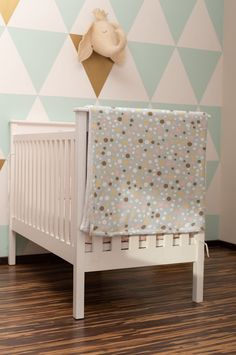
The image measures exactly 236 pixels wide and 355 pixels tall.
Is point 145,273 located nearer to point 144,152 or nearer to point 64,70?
point 144,152

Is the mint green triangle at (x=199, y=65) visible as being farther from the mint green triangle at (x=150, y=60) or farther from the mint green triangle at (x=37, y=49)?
the mint green triangle at (x=37, y=49)

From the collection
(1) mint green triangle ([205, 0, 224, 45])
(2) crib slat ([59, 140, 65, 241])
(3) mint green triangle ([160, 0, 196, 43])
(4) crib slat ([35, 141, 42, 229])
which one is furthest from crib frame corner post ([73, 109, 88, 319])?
(1) mint green triangle ([205, 0, 224, 45])

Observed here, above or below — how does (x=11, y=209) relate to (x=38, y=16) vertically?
below

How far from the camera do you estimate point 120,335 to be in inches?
60.7

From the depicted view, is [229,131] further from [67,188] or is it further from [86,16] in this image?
[67,188]

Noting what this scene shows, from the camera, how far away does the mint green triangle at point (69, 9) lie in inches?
103

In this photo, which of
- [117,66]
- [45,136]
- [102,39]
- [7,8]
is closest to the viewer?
[45,136]

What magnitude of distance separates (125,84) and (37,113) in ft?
1.80

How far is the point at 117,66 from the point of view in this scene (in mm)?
2795

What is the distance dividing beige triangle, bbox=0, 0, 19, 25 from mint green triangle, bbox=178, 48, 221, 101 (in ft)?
3.32

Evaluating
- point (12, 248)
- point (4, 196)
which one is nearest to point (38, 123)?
point (4, 196)

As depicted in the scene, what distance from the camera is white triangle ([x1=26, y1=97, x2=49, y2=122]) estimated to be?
8.50 ft

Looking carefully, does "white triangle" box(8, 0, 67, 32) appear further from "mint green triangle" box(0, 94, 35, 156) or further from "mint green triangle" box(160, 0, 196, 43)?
"mint green triangle" box(160, 0, 196, 43)

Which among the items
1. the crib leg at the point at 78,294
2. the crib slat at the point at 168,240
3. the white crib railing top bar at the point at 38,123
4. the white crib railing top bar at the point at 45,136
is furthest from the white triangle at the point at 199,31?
the crib leg at the point at 78,294
